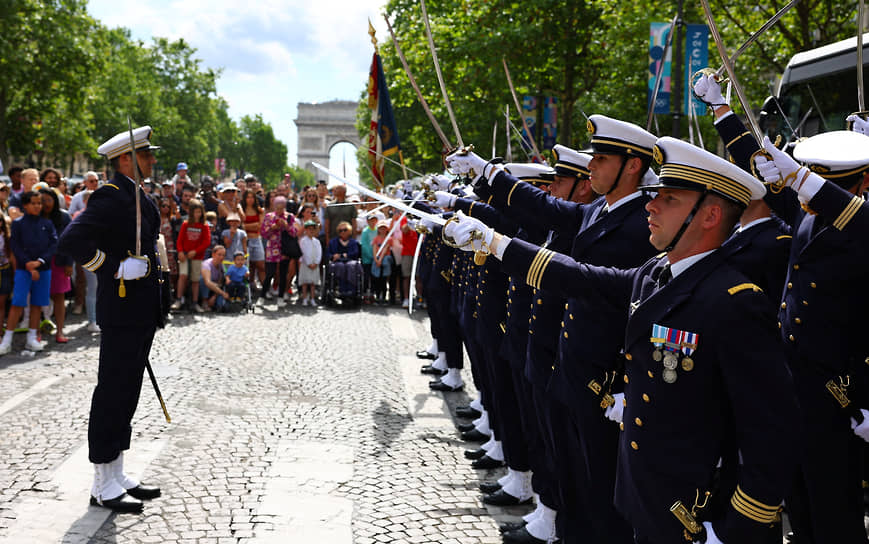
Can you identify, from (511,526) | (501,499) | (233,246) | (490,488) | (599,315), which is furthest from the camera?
(233,246)

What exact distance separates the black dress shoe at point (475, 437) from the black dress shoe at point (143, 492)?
2691 mm

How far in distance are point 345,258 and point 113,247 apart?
35.8 feet

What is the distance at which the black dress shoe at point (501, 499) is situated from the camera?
5301 mm

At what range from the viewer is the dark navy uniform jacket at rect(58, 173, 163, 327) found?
502 centimetres

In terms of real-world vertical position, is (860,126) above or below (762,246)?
above

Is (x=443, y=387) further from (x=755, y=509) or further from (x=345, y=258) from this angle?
(x=345, y=258)

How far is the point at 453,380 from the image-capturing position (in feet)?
28.7

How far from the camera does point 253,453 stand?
6.09 m

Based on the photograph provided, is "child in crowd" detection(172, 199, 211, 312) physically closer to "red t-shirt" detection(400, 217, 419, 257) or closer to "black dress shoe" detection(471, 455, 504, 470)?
"red t-shirt" detection(400, 217, 419, 257)

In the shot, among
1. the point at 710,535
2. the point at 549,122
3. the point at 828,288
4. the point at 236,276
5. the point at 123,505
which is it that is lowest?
the point at 123,505

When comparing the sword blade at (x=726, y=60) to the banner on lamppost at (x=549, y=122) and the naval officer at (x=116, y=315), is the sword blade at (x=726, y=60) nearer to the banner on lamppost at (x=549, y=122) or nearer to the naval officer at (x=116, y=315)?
the naval officer at (x=116, y=315)

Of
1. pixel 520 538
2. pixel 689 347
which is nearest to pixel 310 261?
pixel 520 538

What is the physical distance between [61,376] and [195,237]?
5.91 m

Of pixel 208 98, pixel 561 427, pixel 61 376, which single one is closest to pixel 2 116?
pixel 61 376
